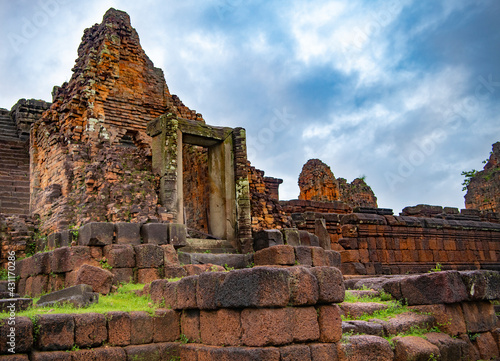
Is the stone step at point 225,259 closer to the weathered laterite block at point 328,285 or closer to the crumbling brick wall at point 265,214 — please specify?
the crumbling brick wall at point 265,214

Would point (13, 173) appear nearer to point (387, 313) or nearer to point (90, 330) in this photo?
point (90, 330)

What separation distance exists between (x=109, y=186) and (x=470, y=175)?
81.8ft

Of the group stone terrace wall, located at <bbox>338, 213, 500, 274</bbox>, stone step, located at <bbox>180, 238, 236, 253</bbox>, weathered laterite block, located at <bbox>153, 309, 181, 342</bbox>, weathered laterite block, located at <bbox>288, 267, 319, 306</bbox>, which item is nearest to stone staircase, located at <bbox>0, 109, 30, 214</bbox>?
stone step, located at <bbox>180, 238, 236, 253</bbox>

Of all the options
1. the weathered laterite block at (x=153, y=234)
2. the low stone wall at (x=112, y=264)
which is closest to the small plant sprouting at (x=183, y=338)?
the low stone wall at (x=112, y=264)

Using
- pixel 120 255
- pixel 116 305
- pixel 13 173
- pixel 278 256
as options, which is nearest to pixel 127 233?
pixel 120 255

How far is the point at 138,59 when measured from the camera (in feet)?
49.4

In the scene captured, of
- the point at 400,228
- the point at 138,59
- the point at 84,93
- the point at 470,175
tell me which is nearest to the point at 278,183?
the point at 400,228

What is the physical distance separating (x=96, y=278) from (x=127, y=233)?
1.53m

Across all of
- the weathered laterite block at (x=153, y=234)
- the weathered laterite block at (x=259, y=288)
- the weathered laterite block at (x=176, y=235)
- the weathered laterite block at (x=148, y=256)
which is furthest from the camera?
the weathered laterite block at (x=176, y=235)

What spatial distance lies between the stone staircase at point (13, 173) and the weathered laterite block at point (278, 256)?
9.07 metres

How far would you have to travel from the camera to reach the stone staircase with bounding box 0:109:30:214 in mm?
15945

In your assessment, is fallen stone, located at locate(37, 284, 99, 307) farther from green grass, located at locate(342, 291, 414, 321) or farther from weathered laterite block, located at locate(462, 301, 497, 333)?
weathered laterite block, located at locate(462, 301, 497, 333)

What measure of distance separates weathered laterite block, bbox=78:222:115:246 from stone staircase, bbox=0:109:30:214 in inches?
284

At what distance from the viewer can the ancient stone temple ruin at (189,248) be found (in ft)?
18.8
